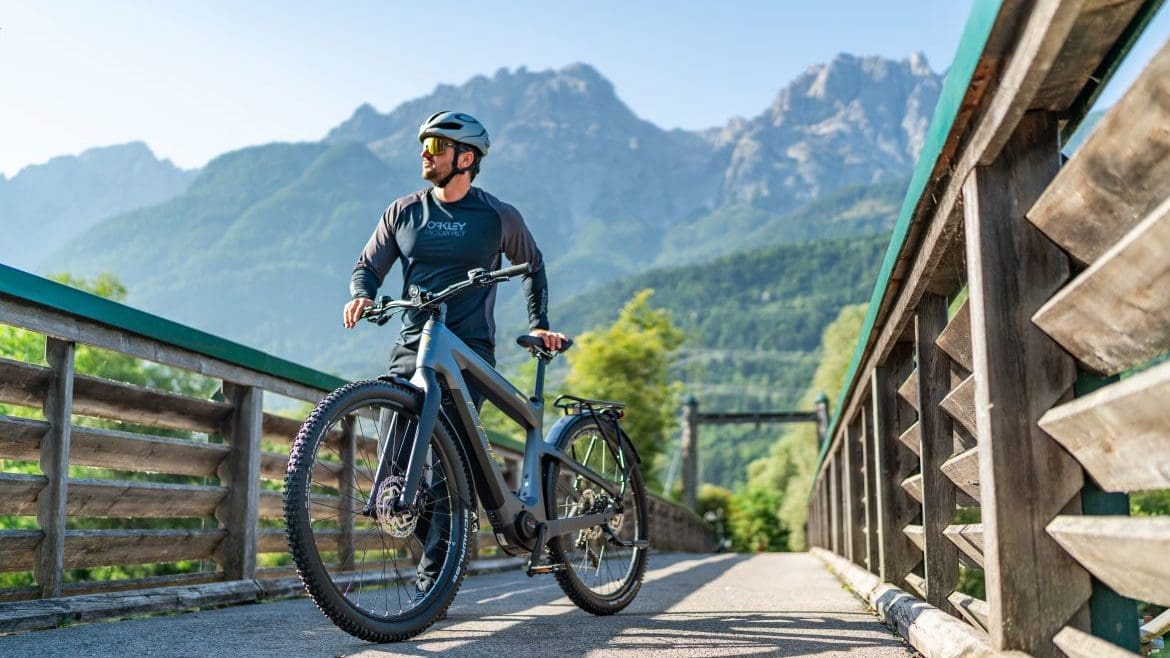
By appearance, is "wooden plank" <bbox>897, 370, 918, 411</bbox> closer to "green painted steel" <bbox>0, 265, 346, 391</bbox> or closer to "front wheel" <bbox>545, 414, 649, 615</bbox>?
"front wheel" <bbox>545, 414, 649, 615</bbox>

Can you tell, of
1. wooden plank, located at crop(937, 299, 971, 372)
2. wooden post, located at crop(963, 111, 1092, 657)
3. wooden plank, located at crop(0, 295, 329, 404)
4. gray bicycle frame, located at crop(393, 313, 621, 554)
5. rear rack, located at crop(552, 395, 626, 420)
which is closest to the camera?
wooden post, located at crop(963, 111, 1092, 657)

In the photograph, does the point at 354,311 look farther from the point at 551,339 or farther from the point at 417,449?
the point at 551,339

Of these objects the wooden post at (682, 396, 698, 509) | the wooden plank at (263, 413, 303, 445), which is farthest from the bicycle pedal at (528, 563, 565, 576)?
the wooden post at (682, 396, 698, 509)

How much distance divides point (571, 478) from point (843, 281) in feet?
414

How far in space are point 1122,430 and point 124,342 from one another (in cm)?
284

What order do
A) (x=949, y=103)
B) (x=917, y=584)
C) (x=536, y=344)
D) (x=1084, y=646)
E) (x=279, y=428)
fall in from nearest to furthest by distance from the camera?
(x=1084, y=646) → (x=949, y=103) → (x=536, y=344) → (x=917, y=584) → (x=279, y=428)

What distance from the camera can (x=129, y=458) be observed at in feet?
11.9

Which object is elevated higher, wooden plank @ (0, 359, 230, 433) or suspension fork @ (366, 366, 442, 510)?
wooden plank @ (0, 359, 230, 433)

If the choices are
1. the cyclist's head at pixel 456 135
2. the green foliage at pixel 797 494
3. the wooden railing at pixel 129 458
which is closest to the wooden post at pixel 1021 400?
the cyclist's head at pixel 456 135

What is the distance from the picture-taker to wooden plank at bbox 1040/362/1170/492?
1.25 m

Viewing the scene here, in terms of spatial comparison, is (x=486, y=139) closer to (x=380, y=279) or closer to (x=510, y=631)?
(x=380, y=279)

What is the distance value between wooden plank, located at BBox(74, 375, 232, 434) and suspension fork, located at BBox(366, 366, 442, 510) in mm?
1271

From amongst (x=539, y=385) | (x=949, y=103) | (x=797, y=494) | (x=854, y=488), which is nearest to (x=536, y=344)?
(x=539, y=385)

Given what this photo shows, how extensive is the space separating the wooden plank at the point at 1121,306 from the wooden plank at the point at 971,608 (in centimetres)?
90
